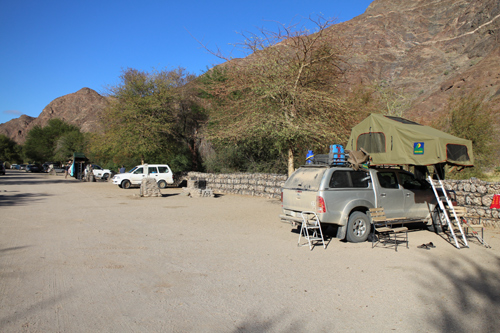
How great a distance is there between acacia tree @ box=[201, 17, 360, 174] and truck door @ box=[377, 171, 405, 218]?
4604 millimetres

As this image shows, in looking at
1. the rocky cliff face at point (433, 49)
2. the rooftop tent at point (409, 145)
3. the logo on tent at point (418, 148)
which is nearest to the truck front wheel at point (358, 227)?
the rooftop tent at point (409, 145)

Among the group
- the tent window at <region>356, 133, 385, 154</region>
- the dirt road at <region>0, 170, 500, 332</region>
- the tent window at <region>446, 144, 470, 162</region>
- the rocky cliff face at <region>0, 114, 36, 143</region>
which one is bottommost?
the dirt road at <region>0, 170, 500, 332</region>

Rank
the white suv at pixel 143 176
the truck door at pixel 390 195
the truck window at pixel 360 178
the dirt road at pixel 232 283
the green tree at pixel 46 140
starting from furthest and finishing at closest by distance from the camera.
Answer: the green tree at pixel 46 140
the white suv at pixel 143 176
the truck door at pixel 390 195
the truck window at pixel 360 178
the dirt road at pixel 232 283

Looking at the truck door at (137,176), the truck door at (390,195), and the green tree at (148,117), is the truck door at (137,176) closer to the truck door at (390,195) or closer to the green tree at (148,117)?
the green tree at (148,117)

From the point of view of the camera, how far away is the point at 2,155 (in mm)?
103750

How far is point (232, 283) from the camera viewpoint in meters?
5.61

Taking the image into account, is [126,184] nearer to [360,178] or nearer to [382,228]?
[360,178]

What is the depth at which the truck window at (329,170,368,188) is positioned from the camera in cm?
871

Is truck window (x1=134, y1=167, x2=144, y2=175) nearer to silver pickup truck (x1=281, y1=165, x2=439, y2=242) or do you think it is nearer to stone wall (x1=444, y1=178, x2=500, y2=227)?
silver pickup truck (x1=281, y1=165, x2=439, y2=242)

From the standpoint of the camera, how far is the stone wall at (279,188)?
10.7 meters

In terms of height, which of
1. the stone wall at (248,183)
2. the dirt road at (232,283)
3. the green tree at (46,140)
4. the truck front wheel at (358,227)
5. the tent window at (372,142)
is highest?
the green tree at (46,140)

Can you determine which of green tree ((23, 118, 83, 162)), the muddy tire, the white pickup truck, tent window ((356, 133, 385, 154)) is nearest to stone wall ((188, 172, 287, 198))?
the muddy tire

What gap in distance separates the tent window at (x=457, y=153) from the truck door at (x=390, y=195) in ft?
5.03

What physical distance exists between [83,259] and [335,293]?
4623 millimetres
